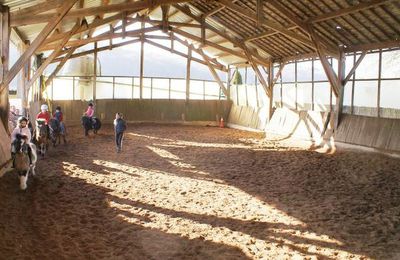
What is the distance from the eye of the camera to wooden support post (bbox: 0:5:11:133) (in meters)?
10.5

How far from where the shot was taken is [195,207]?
7859 millimetres

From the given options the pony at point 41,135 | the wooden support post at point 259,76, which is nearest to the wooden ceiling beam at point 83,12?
the pony at point 41,135

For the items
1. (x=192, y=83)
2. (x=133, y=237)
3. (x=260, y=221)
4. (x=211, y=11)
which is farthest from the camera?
(x=192, y=83)

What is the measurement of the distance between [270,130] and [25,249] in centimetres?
1664

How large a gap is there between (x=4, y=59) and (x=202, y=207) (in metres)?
7.19

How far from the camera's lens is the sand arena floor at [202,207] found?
571cm

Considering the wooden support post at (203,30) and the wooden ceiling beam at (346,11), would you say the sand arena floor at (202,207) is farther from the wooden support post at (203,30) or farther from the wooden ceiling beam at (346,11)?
the wooden support post at (203,30)

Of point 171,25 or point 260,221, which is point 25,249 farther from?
point 171,25

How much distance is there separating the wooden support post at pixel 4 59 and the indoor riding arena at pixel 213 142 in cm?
5

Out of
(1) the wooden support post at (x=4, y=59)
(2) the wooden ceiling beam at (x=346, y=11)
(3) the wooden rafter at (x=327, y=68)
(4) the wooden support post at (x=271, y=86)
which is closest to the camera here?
(1) the wooden support post at (x=4, y=59)

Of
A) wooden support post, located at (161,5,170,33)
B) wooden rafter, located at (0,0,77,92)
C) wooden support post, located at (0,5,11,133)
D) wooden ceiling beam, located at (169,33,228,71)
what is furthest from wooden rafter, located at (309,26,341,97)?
wooden ceiling beam, located at (169,33,228,71)

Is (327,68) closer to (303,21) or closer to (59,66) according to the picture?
(303,21)

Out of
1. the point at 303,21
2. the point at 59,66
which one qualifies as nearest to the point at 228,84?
the point at 59,66

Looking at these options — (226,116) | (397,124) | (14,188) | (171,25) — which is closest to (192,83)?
(226,116)
